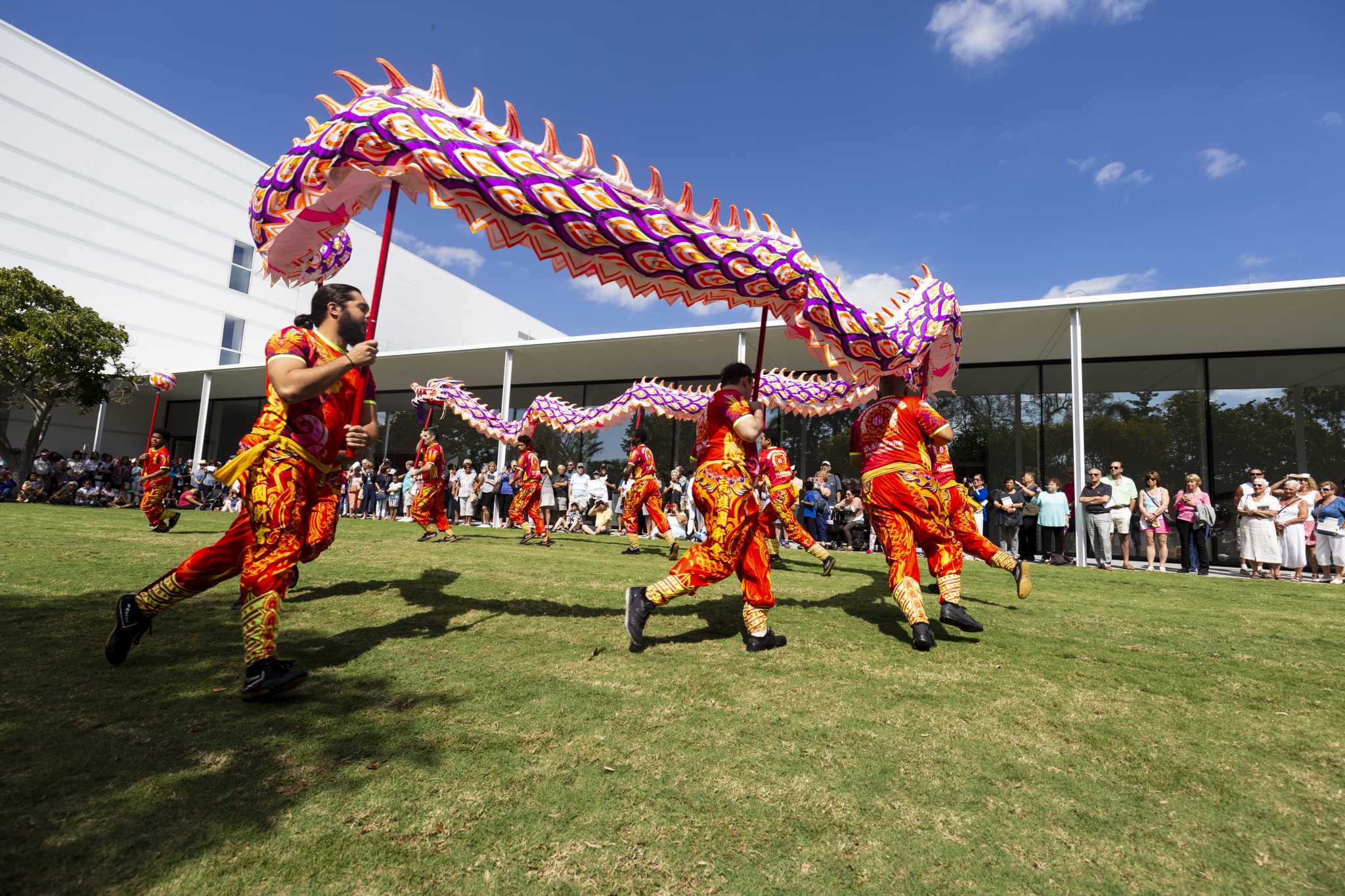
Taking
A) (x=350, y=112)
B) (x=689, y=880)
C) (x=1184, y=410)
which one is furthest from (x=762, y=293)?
(x=1184, y=410)

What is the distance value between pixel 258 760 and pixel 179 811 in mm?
341

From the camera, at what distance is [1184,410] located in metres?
14.1

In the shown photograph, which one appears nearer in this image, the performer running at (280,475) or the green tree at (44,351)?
the performer running at (280,475)

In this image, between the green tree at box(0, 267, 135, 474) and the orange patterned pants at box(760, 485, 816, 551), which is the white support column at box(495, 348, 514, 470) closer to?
the orange patterned pants at box(760, 485, 816, 551)

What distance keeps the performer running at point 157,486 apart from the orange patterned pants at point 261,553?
854 cm

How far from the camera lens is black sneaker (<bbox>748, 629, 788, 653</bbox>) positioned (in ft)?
12.4

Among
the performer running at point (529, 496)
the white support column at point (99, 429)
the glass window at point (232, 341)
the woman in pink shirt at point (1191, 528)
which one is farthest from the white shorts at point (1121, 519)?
the glass window at point (232, 341)

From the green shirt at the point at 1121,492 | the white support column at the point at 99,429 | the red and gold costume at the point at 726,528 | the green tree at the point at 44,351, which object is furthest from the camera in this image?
the white support column at the point at 99,429

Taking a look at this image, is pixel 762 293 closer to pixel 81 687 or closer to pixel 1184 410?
pixel 81 687

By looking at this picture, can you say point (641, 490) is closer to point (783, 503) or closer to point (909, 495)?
point (783, 503)

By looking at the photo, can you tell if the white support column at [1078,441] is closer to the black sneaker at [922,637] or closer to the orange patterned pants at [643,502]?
the orange patterned pants at [643,502]

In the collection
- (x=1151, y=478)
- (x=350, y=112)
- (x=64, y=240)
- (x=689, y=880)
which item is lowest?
(x=689, y=880)

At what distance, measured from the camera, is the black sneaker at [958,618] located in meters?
4.29

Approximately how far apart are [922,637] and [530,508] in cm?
788
